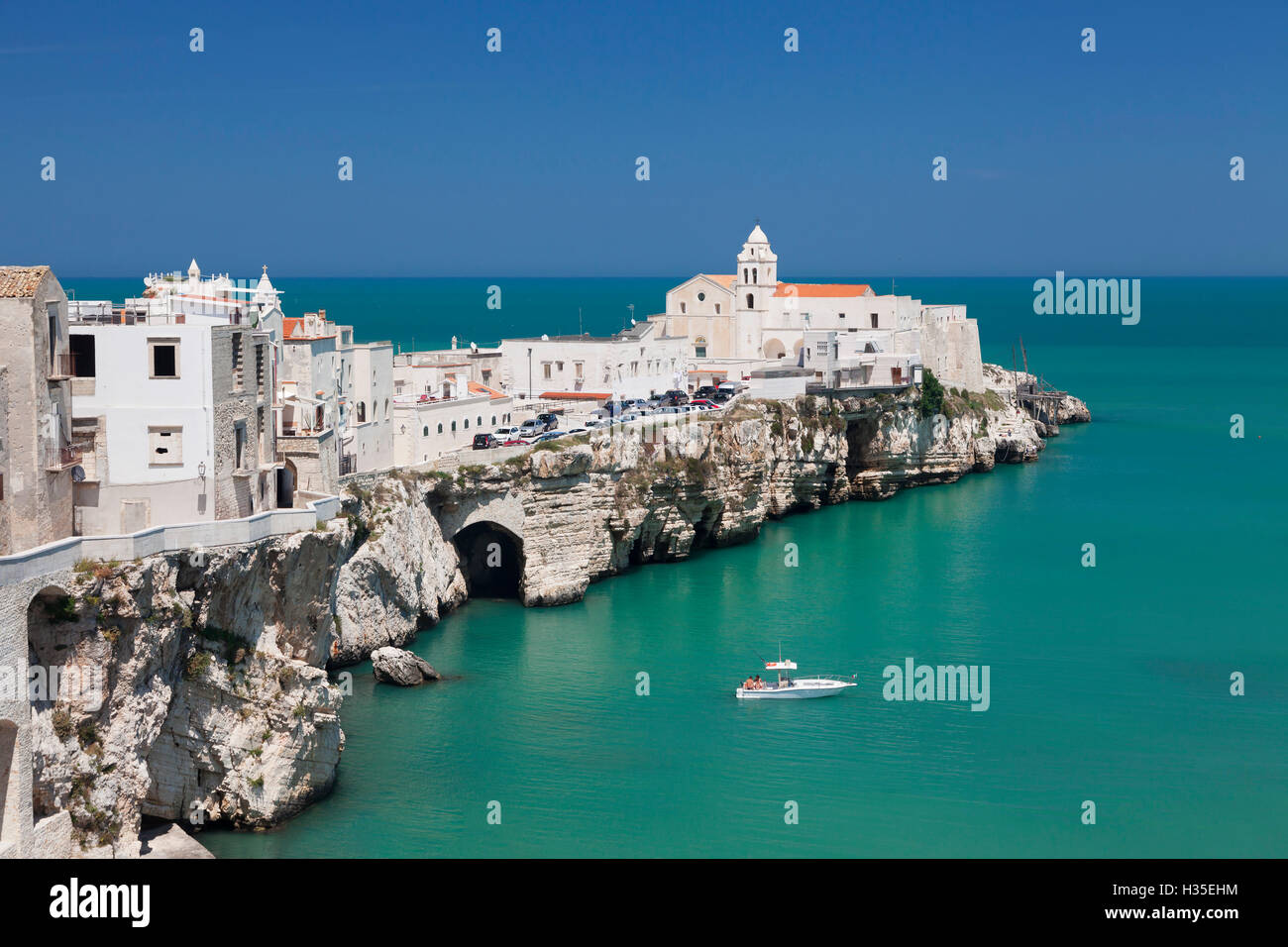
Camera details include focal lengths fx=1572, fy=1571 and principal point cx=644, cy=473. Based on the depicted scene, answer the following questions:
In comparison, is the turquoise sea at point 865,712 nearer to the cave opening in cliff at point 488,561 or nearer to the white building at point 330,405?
the cave opening in cliff at point 488,561

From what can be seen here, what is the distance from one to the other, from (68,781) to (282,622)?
7898 millimetres

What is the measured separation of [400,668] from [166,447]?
1219cm

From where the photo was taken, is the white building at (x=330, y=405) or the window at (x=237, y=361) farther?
the white building at (x=330, y=405)

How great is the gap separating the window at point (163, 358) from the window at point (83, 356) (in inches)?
50.2

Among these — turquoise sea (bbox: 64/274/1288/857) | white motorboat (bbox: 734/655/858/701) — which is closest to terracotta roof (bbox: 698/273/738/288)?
turquoise sea (bbox: 64/274/1288/857)

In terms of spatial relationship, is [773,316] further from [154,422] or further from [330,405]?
[154,422]

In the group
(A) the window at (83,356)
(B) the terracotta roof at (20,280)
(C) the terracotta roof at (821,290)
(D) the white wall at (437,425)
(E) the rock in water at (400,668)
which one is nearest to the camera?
(B) the terracotta roof at (20,280)

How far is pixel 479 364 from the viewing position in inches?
2921

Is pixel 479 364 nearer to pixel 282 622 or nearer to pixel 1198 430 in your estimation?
pixel 282 622

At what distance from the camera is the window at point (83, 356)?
35188 mm

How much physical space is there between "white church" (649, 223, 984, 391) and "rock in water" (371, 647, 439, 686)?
143 feet

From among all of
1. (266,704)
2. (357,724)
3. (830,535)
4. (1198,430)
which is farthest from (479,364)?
(1198,430)

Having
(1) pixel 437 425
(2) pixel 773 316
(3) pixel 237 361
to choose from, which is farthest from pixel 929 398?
(3) pixel 237 361

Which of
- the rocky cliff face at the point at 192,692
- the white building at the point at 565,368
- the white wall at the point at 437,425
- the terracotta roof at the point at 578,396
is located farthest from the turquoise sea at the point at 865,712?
the white building at the point at 565,368
